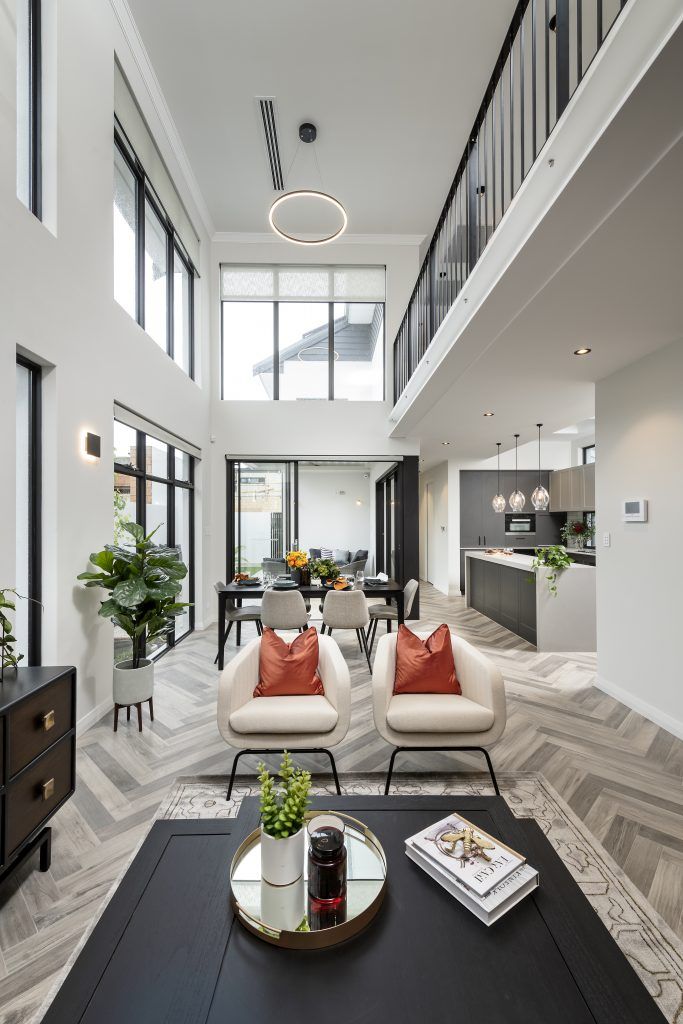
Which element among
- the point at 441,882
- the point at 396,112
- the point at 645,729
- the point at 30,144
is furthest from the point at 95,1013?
the point at 396,112

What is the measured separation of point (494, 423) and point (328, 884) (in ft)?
19.5

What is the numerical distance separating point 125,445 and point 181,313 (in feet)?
8.85

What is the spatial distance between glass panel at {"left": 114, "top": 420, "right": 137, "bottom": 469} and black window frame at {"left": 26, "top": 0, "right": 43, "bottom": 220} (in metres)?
1.59

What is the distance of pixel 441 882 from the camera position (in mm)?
1353

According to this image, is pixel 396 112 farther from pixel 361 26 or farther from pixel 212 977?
pixel 212 977

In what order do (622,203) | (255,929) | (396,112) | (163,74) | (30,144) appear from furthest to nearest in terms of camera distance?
(396,112) < (163,74) < (30,144) < (622,203) < (255,929)

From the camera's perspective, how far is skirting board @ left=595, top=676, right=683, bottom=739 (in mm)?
3299

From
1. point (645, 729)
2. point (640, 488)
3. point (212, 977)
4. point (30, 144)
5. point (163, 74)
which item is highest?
point (163, 74)

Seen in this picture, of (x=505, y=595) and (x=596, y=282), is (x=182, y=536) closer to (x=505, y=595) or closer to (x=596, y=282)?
(x=505, y=595)

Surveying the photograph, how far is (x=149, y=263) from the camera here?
16.3 feet

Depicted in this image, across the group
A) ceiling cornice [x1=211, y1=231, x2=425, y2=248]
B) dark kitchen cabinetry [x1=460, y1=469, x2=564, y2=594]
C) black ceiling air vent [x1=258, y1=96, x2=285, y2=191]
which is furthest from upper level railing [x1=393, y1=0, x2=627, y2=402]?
A: dark kitchen cabinetry [x1=460, y1=469, x2=564, y2=594]

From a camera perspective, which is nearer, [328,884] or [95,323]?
[328,884]

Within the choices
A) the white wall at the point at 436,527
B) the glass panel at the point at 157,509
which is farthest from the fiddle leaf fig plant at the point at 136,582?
the white wall at the point at 436,527

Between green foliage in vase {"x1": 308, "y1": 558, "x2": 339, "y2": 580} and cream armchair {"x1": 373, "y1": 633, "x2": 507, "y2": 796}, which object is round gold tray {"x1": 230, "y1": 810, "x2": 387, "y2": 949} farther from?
green foliage in vase {"x1": 308, "y1": 558, "x2": 339, "y2": 580}
